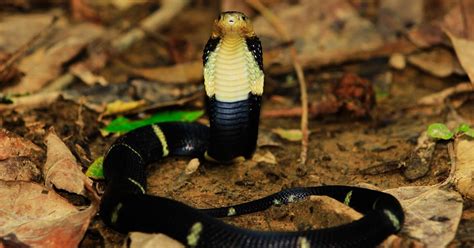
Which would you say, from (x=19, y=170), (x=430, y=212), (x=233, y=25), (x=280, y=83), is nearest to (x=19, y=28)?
(x=280, y=83)

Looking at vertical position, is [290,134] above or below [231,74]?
below

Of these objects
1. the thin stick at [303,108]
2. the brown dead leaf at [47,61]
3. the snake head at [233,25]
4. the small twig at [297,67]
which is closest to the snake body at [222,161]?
the snake head at [233,25]

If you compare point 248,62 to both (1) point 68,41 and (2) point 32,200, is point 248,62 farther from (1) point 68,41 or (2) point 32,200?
(1) point 68,41

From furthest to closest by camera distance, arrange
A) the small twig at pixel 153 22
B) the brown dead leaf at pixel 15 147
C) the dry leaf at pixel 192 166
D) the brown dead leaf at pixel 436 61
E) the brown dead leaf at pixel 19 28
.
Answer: the small twig at pixel 153 22, the brown dead leaf at pixel 19 28, the brown dead leaf at pixel 436 61, the dry leaf at pixel 192 166, the brown dead leaf at pixel 15 147

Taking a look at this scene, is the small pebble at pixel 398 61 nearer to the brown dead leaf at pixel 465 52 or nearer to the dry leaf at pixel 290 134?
the brown dead leaf at pixel 465 52

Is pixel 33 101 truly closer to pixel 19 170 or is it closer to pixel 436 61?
pixel 19 170

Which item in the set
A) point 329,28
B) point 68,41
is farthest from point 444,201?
point 68,41

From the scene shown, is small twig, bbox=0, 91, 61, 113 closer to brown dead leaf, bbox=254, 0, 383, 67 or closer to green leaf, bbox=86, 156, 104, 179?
green leaf, bbox=86, 156, 104, 179
